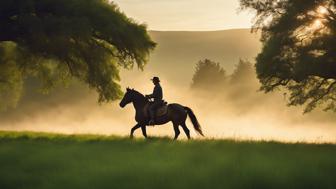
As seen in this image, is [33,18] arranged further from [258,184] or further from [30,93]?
[30,93]

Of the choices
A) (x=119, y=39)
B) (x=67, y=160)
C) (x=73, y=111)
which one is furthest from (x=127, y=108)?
(x=67, y=160)

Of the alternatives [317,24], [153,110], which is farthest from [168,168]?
[317,24]

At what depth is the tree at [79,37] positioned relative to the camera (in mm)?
25312

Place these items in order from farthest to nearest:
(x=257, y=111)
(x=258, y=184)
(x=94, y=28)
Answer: (x=257, y=111)
(x=94, y=28)
(x=258, y=184)

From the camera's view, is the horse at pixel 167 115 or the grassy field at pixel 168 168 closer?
the grassy field at pixel 168 168

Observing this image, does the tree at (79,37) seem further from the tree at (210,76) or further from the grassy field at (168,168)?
the tree at (210,76)

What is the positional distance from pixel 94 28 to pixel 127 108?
282ft

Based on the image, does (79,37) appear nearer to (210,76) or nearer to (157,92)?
(157,92)

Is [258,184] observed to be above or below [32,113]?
below

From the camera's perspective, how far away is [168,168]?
13.0 meters

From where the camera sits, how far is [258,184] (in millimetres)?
11594

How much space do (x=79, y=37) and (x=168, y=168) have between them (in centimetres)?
1489

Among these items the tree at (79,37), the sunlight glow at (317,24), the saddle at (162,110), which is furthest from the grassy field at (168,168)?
the sunlight glow at (317,24)

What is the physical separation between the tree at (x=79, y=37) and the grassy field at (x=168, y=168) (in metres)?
8.89
